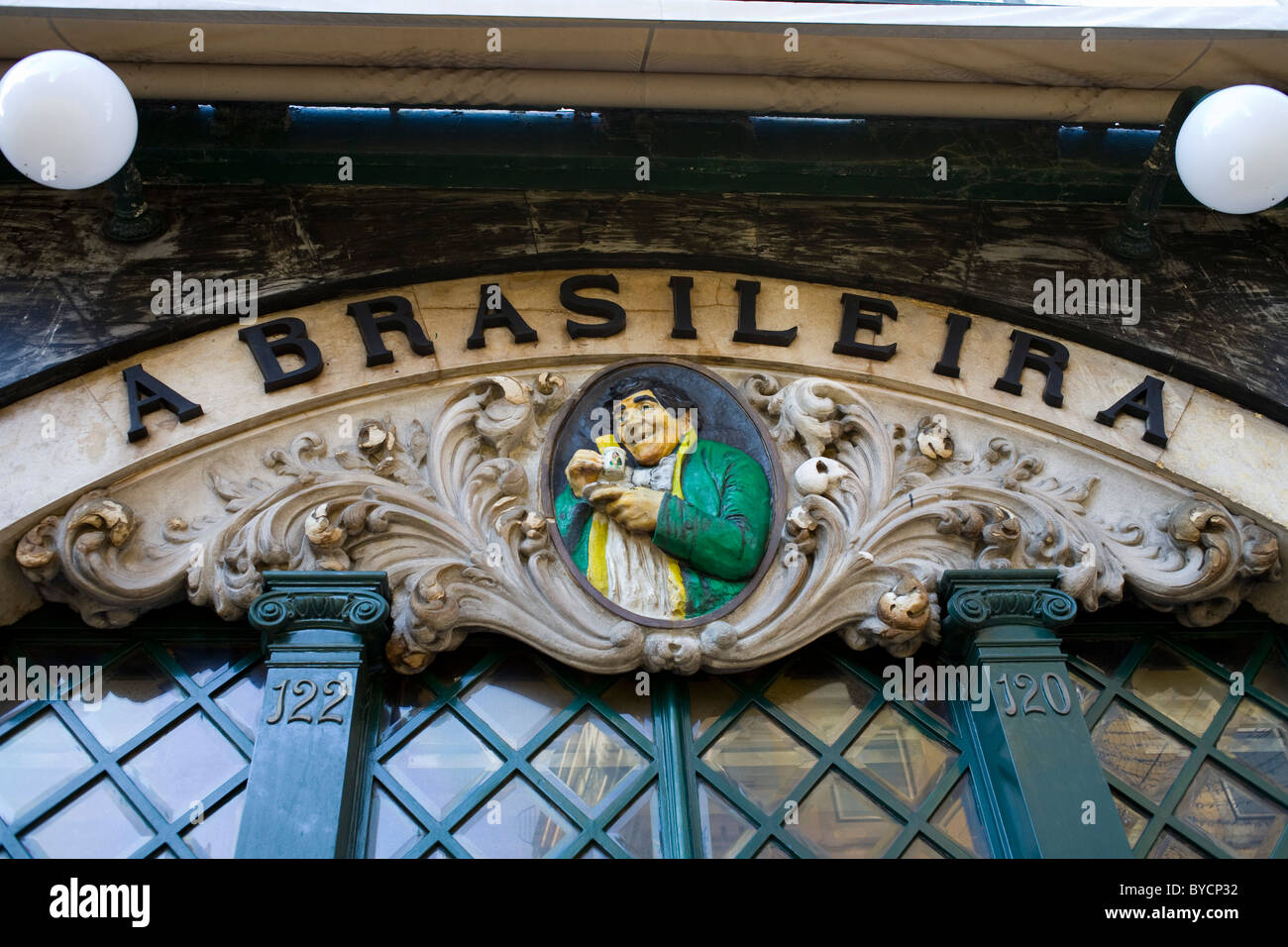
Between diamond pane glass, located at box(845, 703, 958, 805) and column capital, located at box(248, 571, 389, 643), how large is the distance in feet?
6.92

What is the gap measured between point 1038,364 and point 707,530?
1.98 meters

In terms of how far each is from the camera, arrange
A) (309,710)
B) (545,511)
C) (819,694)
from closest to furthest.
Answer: (309,710)
(819,694)
(545,511)

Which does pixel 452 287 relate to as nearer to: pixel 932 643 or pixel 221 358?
pixel 221 358

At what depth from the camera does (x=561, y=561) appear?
6.76 m

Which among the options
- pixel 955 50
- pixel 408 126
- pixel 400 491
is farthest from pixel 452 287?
pixel 955 50

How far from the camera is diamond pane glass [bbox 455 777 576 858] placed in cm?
610

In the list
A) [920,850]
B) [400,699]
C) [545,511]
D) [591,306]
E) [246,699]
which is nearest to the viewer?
[920,850]

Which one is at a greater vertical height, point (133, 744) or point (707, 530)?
point (707, 530)

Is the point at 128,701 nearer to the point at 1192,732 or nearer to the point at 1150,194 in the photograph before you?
the point at 1192,732

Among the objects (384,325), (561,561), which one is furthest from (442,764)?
(384,325)

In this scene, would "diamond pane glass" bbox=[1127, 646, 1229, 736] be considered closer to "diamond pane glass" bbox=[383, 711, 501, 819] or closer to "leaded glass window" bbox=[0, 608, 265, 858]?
"diamond pane glass" bbox=[383, 711, 501, 819]

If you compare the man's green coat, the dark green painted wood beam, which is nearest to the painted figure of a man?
the man's green coat

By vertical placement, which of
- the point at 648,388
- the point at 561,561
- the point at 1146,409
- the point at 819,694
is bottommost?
the point at 819,694
